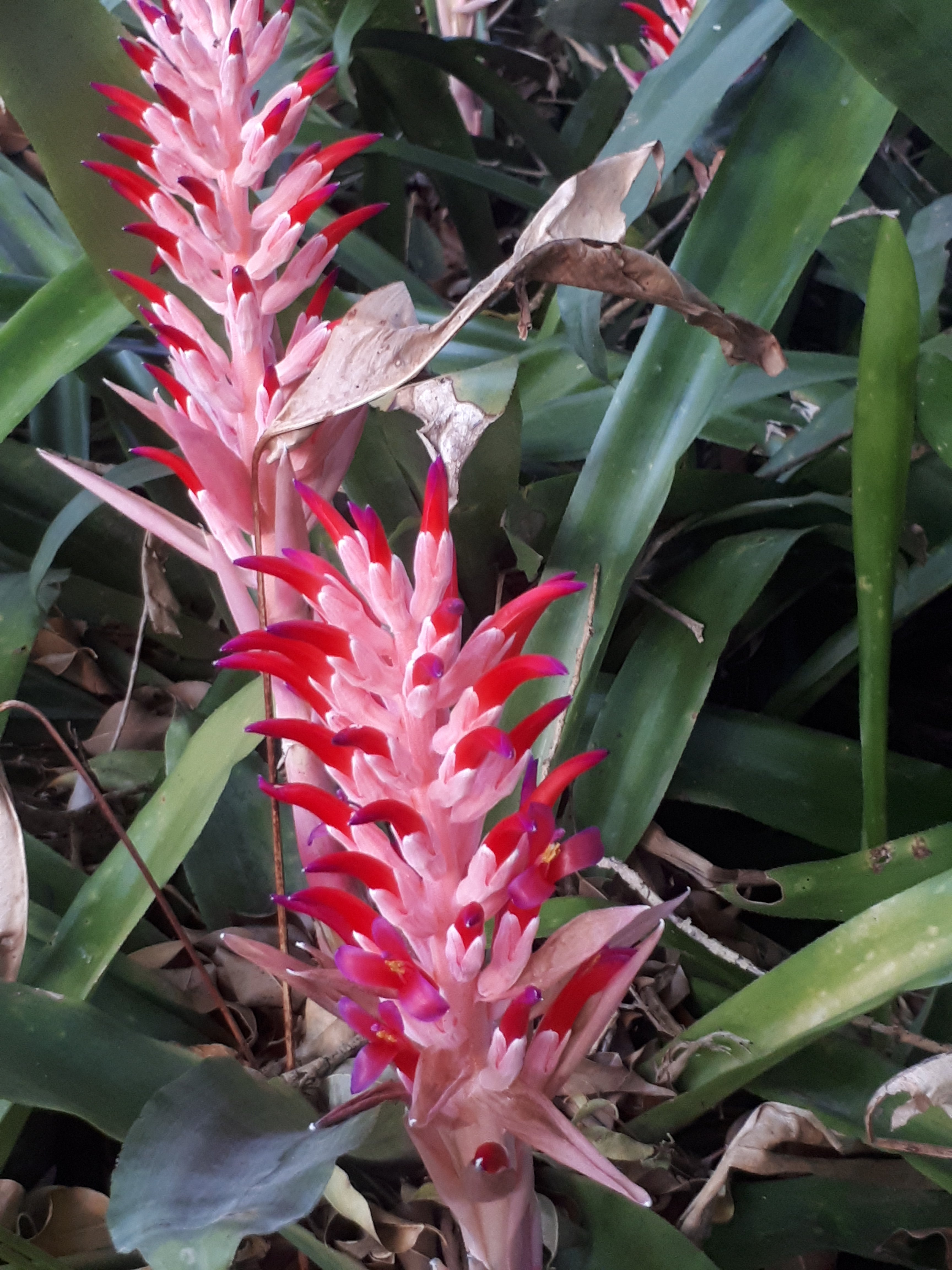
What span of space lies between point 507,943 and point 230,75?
→ 416mm

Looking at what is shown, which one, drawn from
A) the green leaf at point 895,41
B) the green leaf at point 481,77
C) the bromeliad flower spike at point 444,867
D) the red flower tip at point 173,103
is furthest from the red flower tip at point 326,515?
the green leaf at point 481,77

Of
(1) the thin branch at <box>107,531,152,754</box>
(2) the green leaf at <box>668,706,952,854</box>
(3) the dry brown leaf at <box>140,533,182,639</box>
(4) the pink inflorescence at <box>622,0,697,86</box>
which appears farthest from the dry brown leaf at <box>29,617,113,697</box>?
(4) the pink inflorescence at <box>622,0,697,86</box>

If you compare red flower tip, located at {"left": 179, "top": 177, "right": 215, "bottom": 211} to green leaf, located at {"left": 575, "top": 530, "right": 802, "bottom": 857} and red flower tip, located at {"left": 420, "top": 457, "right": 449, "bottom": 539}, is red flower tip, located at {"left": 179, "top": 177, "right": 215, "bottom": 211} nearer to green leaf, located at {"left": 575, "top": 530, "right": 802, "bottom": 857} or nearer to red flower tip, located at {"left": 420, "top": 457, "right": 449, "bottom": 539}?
red flower tip, located at {"left": 420, "top": 457, "right": 449, "bottom": 539}

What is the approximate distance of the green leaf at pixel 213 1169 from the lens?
30 centimetres

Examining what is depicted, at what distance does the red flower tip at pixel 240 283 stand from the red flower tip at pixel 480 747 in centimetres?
24

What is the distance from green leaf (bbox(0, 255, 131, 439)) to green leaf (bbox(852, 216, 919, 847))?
448 millimetres

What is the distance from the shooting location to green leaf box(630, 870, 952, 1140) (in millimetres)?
367

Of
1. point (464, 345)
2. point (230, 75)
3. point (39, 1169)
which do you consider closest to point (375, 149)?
point (464, 345)

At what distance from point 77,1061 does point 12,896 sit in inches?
3.4

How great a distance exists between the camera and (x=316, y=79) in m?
0.47

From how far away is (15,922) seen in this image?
16.8 inches

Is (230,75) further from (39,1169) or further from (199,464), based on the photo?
(39,1169)

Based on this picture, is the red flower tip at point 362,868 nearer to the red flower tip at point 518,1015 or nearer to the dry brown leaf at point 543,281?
→ the red flower tip at point 518,1015

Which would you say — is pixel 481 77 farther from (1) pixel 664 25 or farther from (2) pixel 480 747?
(2) pixel 480 747
